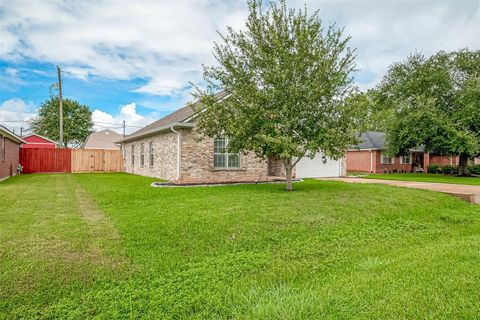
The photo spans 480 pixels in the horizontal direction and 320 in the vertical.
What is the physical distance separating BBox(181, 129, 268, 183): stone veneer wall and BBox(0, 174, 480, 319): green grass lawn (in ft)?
17.7

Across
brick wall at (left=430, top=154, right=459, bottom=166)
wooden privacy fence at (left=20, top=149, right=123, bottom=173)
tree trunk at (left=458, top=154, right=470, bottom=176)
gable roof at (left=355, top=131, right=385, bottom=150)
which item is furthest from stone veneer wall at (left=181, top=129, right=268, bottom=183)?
brick wall at (left=430, top=154, right=459, bottom=166)

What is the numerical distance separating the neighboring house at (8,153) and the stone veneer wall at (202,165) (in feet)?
25.4

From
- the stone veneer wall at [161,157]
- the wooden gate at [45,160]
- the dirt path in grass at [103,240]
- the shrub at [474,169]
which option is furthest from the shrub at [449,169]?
the wooden gate at [45,160]

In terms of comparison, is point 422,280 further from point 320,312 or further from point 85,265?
point 85,265

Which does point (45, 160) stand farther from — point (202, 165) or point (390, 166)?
point (390, 166)

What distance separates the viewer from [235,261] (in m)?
4.63

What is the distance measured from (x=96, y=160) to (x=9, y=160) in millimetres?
6614

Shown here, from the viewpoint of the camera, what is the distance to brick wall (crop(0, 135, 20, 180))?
15.3m

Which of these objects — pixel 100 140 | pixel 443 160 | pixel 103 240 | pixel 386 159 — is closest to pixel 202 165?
pixel 103 240

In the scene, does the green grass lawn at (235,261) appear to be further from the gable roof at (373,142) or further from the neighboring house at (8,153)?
the gable roof at (373,142)

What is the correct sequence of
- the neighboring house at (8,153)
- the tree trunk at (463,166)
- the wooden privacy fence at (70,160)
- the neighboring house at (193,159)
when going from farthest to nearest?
the tree trunk at (463,166) < the wooden privacy fence at (70,160) < the neighboring house at (8,153) < the neighboring house at (193,159)

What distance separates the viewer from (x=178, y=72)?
1944cm

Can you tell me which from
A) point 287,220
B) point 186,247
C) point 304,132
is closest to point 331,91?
point 304,132

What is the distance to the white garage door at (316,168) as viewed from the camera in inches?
722
